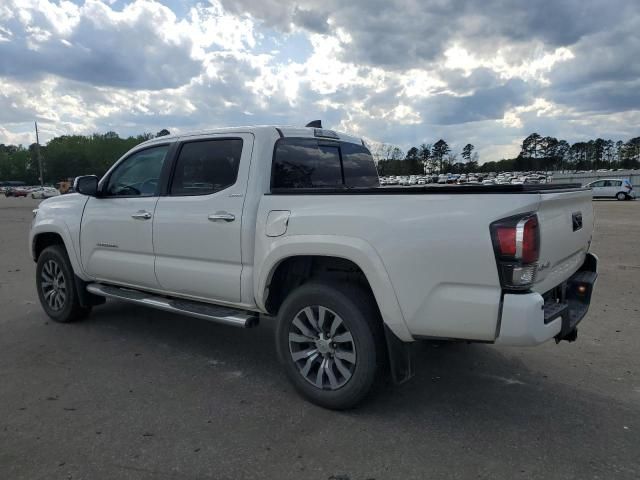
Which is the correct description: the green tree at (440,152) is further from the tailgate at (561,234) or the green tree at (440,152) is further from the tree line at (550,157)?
the tailgate at (561,234)

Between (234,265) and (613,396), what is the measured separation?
3.01m

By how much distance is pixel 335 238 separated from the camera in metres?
3.38

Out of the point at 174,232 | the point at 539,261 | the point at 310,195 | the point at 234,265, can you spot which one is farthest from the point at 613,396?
the point at 174,232

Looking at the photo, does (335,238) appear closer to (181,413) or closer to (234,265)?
(234,265)

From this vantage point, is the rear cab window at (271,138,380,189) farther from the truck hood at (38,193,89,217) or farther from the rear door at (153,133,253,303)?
the truck hood at (38,193,89,217)

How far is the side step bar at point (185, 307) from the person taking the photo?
13.0 ft

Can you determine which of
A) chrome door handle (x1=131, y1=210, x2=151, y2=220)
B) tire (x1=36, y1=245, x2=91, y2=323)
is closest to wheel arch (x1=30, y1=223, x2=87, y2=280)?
tire (x1=36, y1=245, x2=91, y2=323)

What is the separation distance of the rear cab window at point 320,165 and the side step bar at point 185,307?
107 centimetres

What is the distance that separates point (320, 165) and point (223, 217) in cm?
105

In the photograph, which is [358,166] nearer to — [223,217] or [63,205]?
[223,217]

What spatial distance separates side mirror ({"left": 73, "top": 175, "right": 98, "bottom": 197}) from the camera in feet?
16.6

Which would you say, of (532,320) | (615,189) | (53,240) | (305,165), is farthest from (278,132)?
(615,189)

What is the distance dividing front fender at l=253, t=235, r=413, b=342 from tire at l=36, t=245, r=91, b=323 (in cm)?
293

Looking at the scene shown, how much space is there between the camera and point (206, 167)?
4336mm
